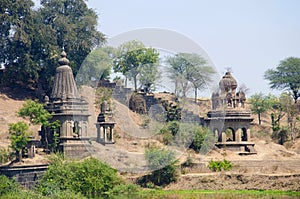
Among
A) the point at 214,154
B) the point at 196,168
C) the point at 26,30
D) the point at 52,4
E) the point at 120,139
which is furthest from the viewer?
the point at 52,4

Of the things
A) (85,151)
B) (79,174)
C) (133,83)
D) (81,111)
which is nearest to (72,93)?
(81,111)

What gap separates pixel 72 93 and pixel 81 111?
4.19 ft

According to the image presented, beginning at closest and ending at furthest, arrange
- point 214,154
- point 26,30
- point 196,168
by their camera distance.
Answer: point 196,168
point 214,154
point 26,30

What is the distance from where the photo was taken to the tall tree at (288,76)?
2317 inches

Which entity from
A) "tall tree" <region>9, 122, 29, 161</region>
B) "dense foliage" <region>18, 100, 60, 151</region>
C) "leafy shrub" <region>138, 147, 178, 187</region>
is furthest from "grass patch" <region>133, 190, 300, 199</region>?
"dense foliage" <region>18, 100, 60, 151</region>

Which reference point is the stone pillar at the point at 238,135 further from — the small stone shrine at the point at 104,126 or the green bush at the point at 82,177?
the green bush at the point at 82,177

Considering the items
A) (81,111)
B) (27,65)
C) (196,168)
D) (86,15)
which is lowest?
(196,168)

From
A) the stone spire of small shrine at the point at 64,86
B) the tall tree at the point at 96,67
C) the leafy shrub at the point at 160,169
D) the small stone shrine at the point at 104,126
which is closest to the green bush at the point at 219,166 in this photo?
the leafy shrub at the point at 160,169

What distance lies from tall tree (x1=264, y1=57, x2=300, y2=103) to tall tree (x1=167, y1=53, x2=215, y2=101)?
26.2 feet

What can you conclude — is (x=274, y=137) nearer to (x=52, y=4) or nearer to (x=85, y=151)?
(x=85, y=151)

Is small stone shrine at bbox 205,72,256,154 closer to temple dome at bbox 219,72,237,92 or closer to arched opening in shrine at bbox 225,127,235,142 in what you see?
temple dome at bbox 219,72,237,92

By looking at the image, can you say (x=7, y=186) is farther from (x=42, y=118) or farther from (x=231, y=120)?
(x=231, y=120)

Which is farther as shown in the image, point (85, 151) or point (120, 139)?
point (120, 139)

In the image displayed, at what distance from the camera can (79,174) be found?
1362 inches
